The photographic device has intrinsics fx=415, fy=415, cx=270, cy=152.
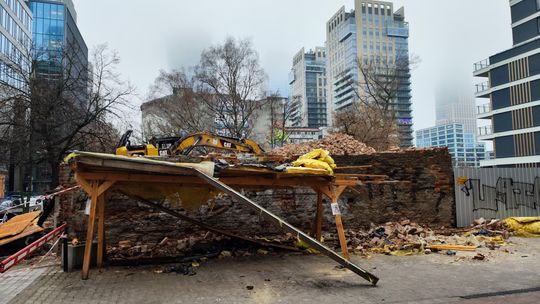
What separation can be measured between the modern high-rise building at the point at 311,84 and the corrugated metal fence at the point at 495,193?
62.9 meters

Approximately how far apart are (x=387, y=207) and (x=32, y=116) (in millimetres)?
17633

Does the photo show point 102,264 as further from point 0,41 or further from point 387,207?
point 0,41

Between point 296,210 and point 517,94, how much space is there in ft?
191

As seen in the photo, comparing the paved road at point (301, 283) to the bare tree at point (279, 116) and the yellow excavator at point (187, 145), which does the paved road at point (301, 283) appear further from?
the bare tree at point (279, 116)

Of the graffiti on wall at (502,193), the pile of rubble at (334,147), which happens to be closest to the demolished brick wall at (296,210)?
the graffiti on wall at (502,193)

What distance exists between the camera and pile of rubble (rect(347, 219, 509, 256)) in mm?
10812

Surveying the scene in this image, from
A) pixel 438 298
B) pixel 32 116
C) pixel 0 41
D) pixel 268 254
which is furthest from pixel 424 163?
pixel 0 41

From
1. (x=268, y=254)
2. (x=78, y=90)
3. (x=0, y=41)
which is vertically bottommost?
(x=268, y=254)

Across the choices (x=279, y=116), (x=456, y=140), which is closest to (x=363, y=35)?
(x=456, y=140)

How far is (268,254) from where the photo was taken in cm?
1070

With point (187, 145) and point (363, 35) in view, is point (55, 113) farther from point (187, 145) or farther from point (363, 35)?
point (363, 35)

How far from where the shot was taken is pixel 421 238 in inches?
460

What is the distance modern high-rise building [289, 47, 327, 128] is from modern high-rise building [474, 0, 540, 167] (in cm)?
2875

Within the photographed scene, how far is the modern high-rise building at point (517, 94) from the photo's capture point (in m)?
56.2
